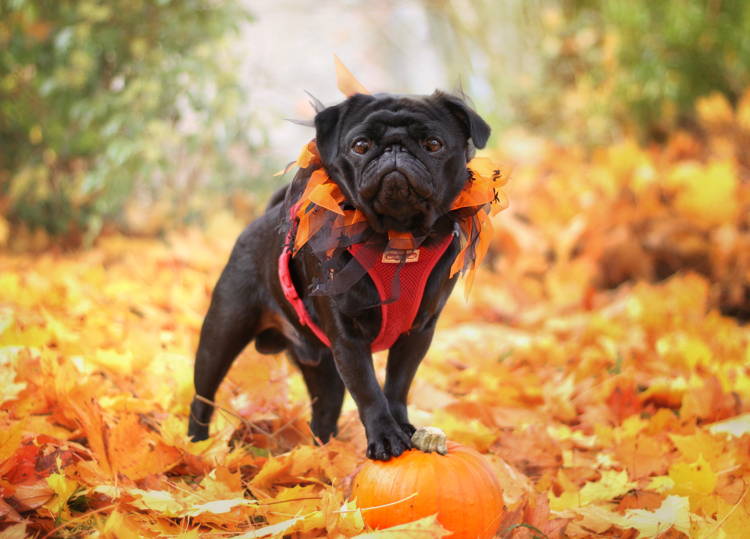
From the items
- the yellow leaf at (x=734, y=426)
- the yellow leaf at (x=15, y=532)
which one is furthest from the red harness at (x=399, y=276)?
the yellow leaf at (x=734, y=426)

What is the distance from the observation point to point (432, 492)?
5.37ft

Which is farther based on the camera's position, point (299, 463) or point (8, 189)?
point (8, 189)

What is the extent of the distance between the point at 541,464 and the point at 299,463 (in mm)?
797

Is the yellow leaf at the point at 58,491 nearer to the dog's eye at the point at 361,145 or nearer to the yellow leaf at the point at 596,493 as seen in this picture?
the dog's eye at the point at 361,145

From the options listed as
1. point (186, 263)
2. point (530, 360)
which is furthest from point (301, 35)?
point (530, 360)

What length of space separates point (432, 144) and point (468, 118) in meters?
0.12

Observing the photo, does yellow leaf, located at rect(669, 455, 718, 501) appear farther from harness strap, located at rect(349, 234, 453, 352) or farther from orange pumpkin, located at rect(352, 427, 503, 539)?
harness strap, located at rect(349, 234, 453, 352)

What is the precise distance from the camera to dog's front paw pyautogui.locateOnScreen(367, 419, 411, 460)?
1731 millimetres

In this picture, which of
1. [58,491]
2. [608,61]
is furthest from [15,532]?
[608,61]

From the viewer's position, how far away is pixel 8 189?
554 centimetres

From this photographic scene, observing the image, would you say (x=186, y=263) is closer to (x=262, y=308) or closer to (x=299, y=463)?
(x=262, y=308)

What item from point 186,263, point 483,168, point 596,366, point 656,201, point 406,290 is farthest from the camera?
point 656,201

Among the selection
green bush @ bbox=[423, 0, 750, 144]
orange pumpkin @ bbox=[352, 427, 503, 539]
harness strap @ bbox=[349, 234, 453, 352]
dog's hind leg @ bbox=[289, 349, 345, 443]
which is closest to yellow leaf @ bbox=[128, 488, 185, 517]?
orange pumpkin @ bbox=[352, 427, 503, 539]

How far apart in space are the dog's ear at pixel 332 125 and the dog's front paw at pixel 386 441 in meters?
0.65
